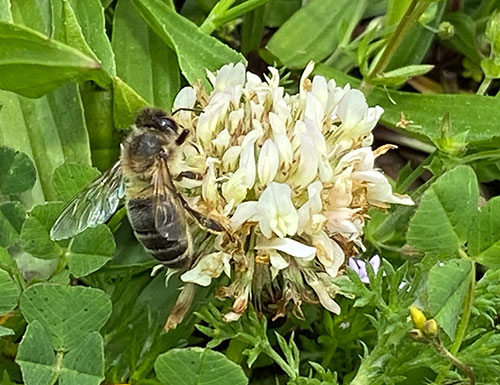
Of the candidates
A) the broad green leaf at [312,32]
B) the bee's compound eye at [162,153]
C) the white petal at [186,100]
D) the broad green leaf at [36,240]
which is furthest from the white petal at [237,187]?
the broad green leaf at [312,32]

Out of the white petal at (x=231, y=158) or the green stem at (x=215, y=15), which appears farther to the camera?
the green stem at (x=215, y=15)

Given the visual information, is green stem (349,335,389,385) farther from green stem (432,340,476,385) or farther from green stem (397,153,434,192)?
green stem (397,153,434,192)

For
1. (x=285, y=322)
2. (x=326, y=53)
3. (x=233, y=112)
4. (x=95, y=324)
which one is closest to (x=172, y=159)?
(x=233, y=112)

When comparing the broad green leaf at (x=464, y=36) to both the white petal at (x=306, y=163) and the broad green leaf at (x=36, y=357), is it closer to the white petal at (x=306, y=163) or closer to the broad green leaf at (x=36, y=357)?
the white petal at (x=306, y=163)

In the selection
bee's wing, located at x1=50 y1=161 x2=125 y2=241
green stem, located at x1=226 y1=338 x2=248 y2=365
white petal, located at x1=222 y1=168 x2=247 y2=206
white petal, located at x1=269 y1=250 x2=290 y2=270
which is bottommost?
green stem, located at x1=226 y1=338 x2=248 y2=365

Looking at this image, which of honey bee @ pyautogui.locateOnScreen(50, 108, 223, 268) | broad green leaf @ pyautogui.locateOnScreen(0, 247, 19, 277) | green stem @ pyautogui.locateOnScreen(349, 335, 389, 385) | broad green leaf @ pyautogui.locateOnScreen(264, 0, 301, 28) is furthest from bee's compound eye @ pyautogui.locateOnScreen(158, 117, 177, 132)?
broad green leaf @ pyautogui.locateOnScreen(264, 0, 301, 28)

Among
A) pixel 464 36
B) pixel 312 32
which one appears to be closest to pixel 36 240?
pixel 312 32

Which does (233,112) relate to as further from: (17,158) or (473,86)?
(473,86)
